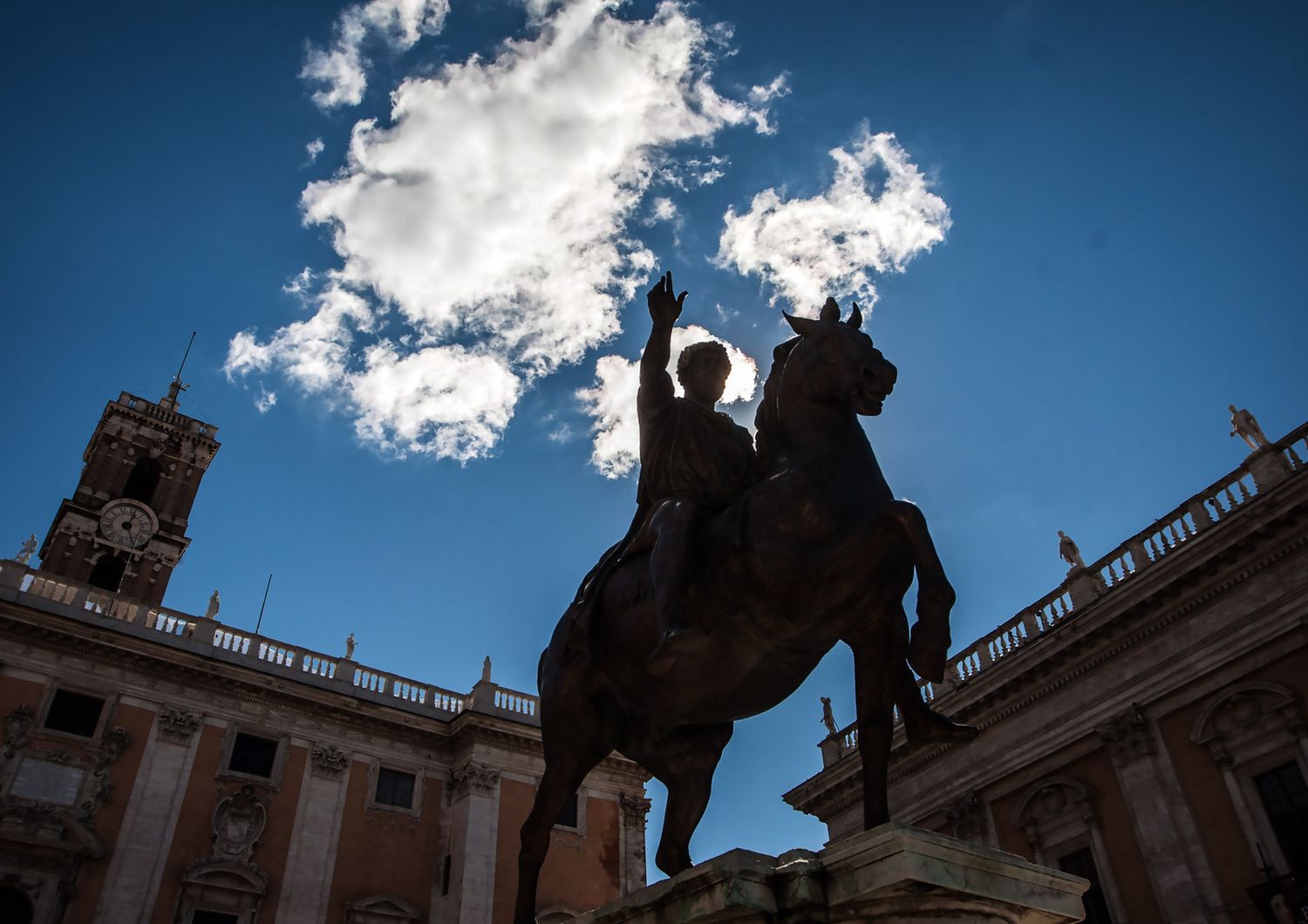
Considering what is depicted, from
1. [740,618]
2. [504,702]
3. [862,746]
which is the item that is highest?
[504,702]

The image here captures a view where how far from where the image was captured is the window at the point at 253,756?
24875 mm

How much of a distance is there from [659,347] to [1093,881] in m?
18.6

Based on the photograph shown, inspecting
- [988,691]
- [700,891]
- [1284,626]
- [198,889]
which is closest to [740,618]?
[700,891]

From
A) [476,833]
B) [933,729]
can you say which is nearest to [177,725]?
[476,833]

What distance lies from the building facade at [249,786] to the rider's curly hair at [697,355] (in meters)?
22.4

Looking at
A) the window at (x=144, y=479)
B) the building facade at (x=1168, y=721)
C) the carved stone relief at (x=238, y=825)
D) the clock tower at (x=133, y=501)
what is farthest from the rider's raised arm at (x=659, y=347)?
the window at (x=144, y=479)

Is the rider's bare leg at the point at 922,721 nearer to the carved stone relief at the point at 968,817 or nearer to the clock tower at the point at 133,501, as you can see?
the carved stone relief at the point at 968,817

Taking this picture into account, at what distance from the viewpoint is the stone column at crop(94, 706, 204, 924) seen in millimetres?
21547

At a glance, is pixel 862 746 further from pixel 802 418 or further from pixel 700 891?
pixel 802 418

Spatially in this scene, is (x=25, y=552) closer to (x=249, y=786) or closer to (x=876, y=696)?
(x=249, y=786)

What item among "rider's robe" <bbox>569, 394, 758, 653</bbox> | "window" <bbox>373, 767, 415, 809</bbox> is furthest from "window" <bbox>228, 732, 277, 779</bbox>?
"rider's robe" <bbox>569, 394, 758, 653</bbox>

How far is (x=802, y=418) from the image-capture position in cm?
456

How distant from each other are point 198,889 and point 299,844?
266 cm

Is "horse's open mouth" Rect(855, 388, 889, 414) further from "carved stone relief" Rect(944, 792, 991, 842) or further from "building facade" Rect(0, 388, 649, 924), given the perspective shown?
"building facade" Rect(0, 388, 649, 924)
